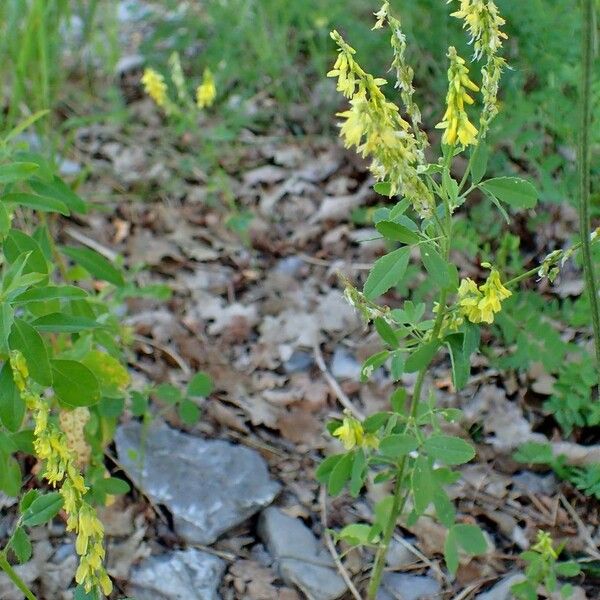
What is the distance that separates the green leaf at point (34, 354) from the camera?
5.85ft

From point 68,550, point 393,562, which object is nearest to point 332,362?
point 393,562

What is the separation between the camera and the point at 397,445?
1814 mm

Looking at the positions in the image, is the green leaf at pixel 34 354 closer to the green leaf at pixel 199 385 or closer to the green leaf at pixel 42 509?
the green leaf at pixel 42 509

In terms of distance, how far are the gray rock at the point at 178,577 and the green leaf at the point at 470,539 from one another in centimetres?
66

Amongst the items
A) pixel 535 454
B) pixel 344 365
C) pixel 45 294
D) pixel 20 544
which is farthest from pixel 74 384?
pixel 344 365

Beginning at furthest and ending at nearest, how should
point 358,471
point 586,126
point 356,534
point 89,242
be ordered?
point 89,242 → point 356,534 → point 358,471 → point 586,126

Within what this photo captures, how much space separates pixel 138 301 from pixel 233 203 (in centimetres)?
72

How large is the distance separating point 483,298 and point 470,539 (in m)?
0.66

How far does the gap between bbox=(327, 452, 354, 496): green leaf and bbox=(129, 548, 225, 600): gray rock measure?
21.2 inches

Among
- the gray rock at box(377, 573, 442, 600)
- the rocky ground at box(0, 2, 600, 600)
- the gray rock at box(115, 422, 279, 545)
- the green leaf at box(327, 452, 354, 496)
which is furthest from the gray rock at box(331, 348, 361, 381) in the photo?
the green leaf at box(327, 452, 354, 496)

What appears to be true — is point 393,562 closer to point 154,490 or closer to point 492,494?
point 492,494

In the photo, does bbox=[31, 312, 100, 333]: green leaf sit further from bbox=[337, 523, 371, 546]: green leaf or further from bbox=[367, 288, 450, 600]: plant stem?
bbox=[337, 523, 371, 546]: green leaf

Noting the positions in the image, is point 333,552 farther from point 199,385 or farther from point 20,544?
point 20,544

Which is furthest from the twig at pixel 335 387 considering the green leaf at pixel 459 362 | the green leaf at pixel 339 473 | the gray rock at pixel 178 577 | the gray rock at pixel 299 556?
the green leaf at pixel 459 362
